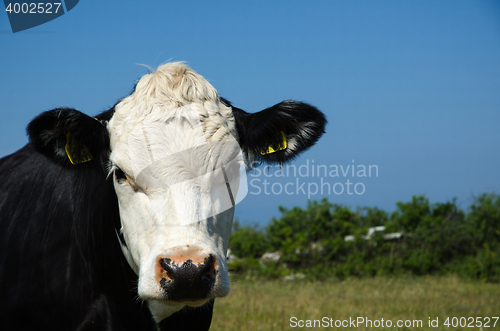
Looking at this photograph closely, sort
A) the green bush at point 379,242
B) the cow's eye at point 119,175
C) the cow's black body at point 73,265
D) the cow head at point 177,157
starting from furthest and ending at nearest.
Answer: the green bush at point 379,242
the cow's black body at point 73,265
the cow's eye at point 119,175
the cow head at point 177,157

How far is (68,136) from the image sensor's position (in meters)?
2.91

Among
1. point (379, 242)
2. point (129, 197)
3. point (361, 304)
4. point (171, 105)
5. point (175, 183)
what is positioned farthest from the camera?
point (379, 242)

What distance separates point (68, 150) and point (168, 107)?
739 mm

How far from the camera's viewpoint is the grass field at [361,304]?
6137 mm

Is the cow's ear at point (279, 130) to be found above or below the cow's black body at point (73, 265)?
above

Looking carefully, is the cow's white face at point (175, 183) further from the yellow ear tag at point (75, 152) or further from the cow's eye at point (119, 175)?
the yellow ear tag at point (75, 152)

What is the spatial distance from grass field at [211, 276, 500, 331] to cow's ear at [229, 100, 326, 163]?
3.35 m

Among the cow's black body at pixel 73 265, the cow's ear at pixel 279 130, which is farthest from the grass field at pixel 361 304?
the cow's ear at pixel 279 130

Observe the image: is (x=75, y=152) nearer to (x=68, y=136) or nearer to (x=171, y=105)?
(x=68, y=136)

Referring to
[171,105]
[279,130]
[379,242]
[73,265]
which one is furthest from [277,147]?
[379,242]

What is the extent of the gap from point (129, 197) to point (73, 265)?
2.39 ft

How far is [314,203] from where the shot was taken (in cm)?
1138

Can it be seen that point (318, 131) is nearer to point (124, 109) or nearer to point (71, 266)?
point (124, 109)

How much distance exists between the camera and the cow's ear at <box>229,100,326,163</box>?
300cm
